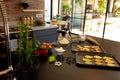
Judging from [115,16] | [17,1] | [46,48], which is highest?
[17,1]

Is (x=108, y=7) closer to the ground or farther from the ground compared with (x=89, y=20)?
farther from the ground

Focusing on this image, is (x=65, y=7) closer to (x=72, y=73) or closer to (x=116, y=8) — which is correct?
(x=116, y=8)

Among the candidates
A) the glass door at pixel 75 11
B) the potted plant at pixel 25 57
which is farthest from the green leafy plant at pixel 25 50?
the glass door at pixel 75 11

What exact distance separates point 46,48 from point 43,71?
0.41 metres

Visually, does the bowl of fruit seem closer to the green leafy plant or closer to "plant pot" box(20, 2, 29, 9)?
the green leafy plant

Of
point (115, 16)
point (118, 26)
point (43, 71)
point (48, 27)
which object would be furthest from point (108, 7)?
point (43, 71)

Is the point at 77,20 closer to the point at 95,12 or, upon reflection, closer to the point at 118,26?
the point at 95,12

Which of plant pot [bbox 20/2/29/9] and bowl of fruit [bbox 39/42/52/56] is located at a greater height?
plant pot [bbox 20/2/29/9]

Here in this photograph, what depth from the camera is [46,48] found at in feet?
5.49

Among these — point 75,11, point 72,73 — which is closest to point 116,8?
point 75,11

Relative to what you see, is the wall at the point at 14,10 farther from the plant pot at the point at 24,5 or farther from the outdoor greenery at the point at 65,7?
the outdoor greenery at the point at 65,7

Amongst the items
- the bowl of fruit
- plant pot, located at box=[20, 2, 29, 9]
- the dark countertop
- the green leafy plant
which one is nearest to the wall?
plant pot, located at box=[20, 2, 29, 9]

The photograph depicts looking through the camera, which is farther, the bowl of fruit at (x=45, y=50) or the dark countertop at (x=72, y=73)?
the bowl of fruit at (x=45, y=50)

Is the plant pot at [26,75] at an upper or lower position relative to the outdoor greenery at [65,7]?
lower
